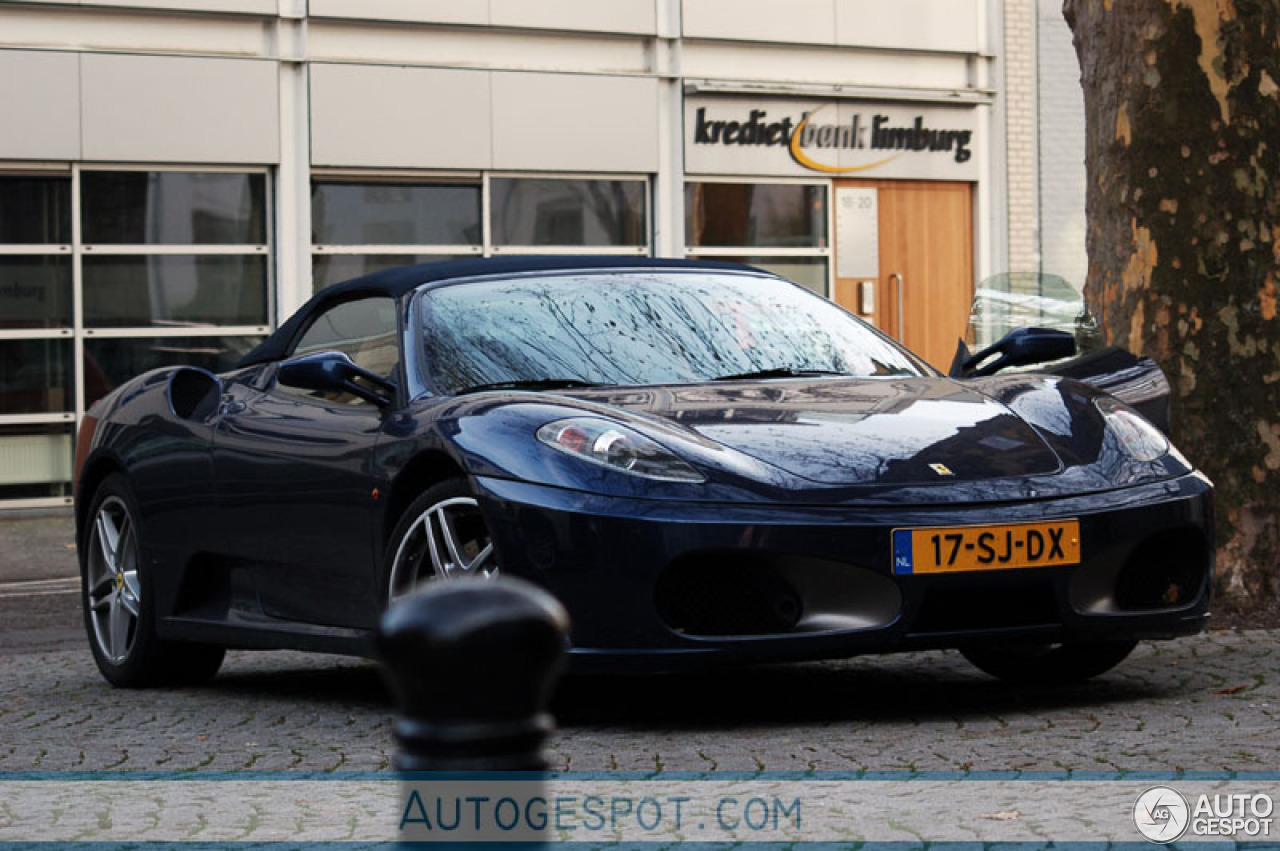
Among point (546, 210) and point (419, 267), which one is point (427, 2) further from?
point (419, 267)

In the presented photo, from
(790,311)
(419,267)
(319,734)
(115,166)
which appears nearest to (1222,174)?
(790,311)

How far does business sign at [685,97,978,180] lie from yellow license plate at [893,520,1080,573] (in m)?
16.5

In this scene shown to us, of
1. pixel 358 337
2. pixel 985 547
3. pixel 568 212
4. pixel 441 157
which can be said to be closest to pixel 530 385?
pixel 358 337

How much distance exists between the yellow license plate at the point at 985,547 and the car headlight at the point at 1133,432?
50cm

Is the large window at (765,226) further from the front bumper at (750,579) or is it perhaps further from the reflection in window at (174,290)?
the front bumper at (750,579)

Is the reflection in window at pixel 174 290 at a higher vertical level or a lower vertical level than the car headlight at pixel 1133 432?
higher

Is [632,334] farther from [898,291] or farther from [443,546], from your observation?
[898,291]

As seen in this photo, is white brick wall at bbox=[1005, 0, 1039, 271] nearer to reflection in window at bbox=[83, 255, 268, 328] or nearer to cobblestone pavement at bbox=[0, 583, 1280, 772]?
reflection in window at bbox=[83, 255, 268, 328]

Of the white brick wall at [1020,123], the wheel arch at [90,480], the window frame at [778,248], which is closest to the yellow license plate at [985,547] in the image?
the wheel arch at [90,480]

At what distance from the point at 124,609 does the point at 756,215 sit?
15.5m

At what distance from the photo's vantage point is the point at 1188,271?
8.73 m

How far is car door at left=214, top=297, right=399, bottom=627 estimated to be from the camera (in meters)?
Answer: 6.52

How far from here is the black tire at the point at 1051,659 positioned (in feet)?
22.1

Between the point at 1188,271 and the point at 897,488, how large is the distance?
3390mm
